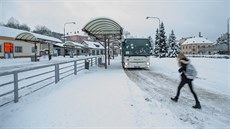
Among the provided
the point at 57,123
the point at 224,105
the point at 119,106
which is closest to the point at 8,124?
the point at 57,123

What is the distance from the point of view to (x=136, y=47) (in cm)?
1756

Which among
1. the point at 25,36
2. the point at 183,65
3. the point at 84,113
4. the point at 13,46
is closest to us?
the point at 84,113

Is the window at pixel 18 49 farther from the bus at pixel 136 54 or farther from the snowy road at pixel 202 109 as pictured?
the snowy road at pixel 202 109

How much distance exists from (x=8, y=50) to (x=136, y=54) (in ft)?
94.5

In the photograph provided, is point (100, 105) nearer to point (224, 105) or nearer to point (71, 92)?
point (71, 92)

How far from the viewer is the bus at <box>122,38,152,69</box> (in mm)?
17375

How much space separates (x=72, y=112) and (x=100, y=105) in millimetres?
980

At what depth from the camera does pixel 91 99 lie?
6.62 m

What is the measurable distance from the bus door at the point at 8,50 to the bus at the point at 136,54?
27.0 m

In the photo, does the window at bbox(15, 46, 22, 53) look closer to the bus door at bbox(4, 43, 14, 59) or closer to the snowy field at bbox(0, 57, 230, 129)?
the bus door at bbox(4, 43, 14, 59)

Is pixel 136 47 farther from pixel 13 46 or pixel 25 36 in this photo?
pixel 13 46

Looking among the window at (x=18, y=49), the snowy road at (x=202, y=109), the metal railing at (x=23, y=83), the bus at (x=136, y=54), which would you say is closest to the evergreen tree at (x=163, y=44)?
the window at (x=18, y=49)

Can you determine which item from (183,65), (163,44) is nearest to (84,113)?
(183,65)

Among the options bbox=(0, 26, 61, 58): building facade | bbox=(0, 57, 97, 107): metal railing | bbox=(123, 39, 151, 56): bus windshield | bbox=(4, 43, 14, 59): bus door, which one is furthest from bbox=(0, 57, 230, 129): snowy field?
bbox=(4, 43, 14, 59): bus door
